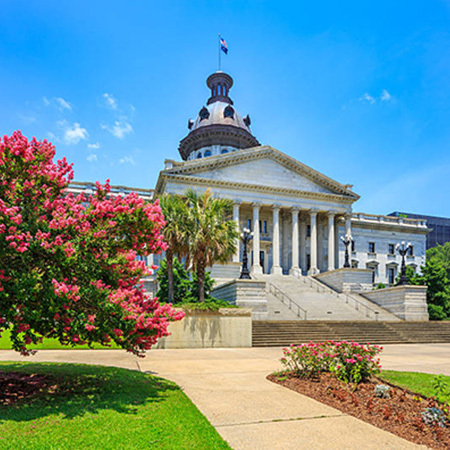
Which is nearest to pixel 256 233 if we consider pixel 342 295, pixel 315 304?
pixel 342 295

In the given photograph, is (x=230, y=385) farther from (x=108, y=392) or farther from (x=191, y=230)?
(x=191, y=230)

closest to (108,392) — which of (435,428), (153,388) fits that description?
(153,388)

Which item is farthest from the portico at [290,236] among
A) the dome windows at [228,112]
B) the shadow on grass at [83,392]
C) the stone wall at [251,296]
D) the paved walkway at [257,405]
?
the shadow on grass at [83,392]

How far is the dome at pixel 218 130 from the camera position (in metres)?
68.2

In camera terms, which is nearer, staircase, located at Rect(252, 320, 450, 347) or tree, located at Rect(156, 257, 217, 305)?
staircase, located at Rect(252, 320, 450, 347)

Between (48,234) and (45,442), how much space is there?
349 centimetres

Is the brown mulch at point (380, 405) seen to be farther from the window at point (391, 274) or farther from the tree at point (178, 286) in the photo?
the window at point (391, 274)

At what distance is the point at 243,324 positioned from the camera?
20.7 meters

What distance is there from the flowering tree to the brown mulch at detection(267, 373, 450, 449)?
150 inches

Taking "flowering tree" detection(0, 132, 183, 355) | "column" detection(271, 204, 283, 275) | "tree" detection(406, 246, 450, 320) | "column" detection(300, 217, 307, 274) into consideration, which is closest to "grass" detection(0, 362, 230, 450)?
"flowering tree" detection(0, 132, 183, 355)

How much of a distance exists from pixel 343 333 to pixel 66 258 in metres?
20.2

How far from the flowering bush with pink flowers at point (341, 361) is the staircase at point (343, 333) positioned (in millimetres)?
10788

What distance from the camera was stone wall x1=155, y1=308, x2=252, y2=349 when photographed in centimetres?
1939

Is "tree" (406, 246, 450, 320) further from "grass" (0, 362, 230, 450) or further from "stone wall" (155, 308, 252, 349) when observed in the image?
"grass" (0, 362, 230, 450)
